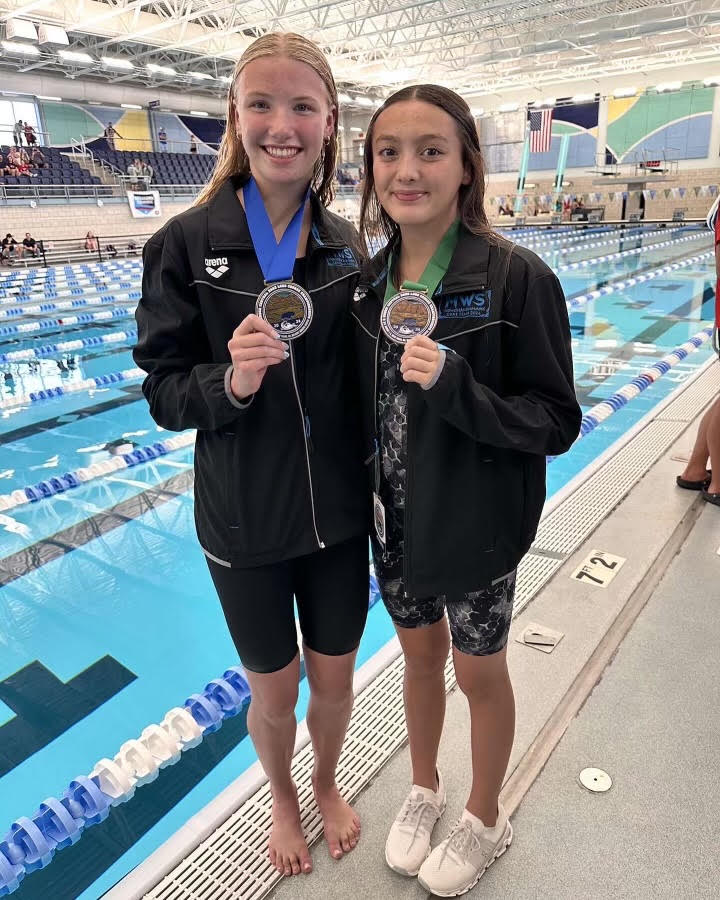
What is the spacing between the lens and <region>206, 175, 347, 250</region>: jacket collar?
1.16 metres

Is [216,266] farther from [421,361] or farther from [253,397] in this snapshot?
[421,361]

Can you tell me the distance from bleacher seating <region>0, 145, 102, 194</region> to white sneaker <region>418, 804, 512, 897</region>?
Result: 18604mm

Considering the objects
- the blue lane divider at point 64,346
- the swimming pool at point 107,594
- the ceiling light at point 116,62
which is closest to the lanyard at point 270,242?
the swimming pool at point 107,594

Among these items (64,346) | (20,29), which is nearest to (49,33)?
(20,29)

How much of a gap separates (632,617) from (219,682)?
1.41 meters

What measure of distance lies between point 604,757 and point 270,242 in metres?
1.49

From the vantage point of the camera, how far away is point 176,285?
1.17m

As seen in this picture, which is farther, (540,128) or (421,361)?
(540,128)

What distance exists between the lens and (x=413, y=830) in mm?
1478

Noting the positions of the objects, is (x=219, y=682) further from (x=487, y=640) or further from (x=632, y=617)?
(x=632, y=617)

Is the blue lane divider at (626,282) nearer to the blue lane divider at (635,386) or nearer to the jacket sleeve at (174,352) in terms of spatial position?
the blue lane divider at (635,386)

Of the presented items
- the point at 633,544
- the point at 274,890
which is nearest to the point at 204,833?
the point at 274,890

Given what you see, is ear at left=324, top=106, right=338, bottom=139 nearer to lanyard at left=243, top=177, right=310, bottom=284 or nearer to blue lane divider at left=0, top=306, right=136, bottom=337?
lanyard at left=243, top=177, right=310, bottom=284

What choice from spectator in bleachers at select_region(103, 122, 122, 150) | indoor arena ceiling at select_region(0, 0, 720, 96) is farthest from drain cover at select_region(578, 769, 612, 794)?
spectator in bleachers at select_region(103, 122, 122, 150)
